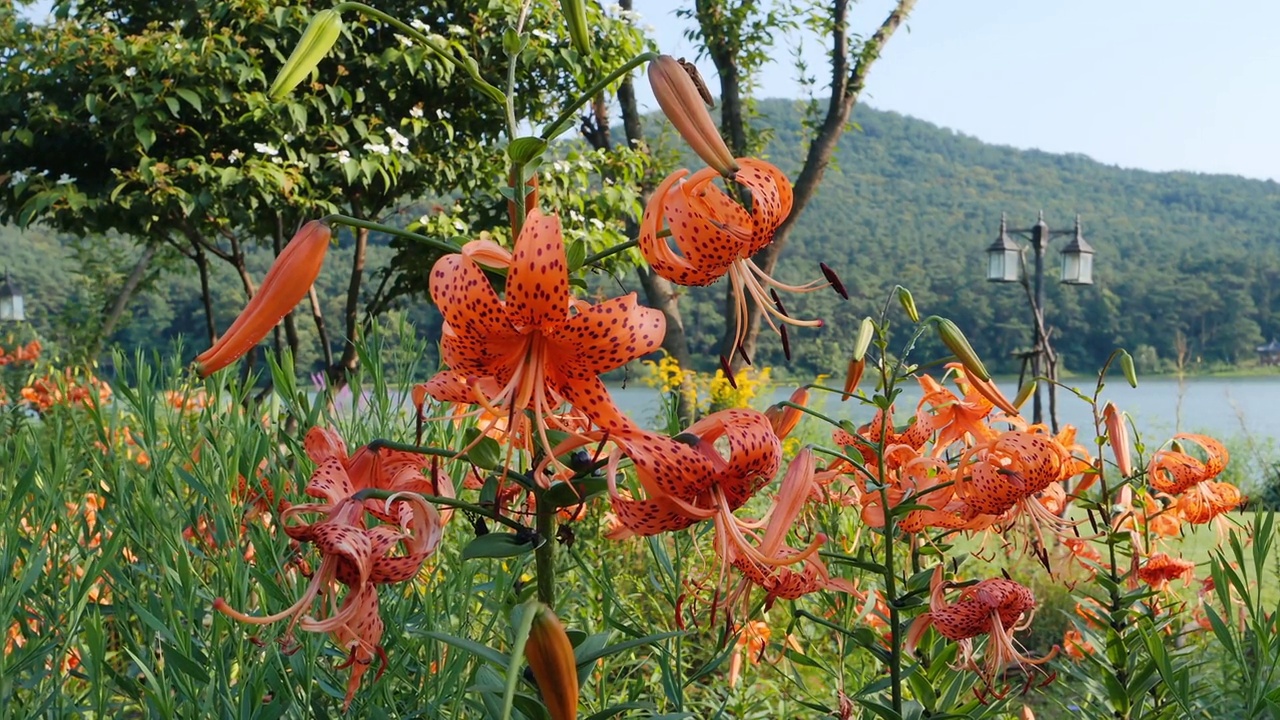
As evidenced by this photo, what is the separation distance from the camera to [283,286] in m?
0.62

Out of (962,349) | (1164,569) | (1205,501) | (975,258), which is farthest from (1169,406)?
(962,349)

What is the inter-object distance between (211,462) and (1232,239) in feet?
86.6

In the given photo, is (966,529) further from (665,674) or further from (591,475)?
(591,475)

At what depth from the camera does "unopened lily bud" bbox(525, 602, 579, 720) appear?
0.53 meters

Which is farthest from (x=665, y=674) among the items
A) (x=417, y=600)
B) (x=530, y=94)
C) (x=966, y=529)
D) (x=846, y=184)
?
(x=846, y=184)

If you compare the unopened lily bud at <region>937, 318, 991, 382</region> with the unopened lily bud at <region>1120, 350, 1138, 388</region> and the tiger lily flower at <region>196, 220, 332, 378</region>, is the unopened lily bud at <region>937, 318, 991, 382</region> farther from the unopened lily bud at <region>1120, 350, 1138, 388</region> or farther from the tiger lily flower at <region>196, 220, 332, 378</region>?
the tiger lily flower at <region>196, 220, 332, 378</region>

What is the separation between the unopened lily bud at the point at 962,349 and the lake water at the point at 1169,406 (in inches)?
146

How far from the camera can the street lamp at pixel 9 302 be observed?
686 cm

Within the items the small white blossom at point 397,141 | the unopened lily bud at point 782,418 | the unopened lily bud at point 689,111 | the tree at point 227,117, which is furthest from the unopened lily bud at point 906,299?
the small white blossom at point 397,141

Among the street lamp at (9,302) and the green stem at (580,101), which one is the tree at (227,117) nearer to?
the street lamp at (9,302)

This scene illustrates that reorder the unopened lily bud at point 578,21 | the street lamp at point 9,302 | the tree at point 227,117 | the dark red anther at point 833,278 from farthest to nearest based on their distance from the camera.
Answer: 1. the street lamp at point 9,302
2. the tree at point 227,117
3. the dark red anther at point 833,278
4. the unopened lily bud at point 578,21

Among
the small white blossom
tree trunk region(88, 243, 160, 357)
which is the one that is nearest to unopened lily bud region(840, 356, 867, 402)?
the small white blossom

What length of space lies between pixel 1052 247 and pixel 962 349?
24.1 meters

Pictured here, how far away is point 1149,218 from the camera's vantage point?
24.4 meters
